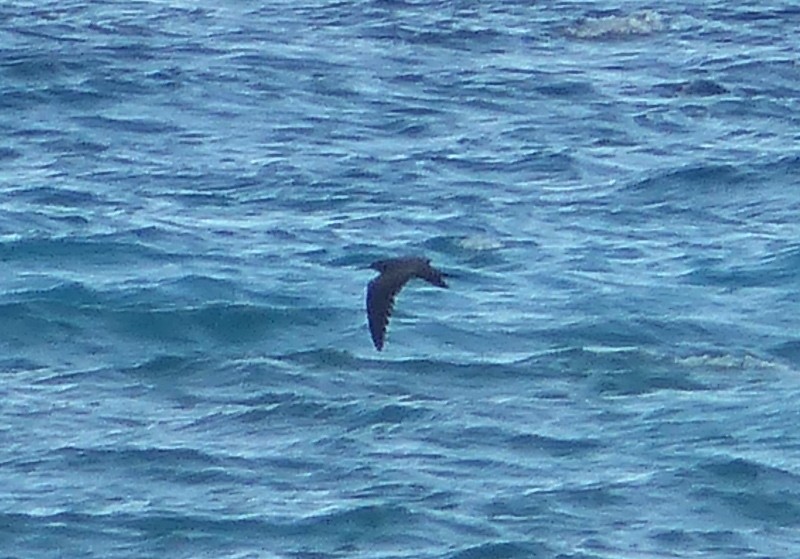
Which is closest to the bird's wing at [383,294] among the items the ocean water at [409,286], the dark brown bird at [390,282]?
the dark brown bird at [390,282]


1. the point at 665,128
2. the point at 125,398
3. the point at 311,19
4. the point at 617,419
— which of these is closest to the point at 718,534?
the point at 617,419

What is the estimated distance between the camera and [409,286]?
1117 inches

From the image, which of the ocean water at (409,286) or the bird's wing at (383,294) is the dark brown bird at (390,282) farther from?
the ocean water at (409,286)

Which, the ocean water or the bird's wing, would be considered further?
the ocean water

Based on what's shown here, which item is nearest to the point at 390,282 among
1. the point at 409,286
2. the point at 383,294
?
the point at 383,294

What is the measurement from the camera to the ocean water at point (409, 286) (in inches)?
893

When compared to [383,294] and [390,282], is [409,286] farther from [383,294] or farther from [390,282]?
[383,294]

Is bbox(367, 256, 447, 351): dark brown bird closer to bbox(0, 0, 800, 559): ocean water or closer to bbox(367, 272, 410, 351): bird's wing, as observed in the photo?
bbox(367, 272, 410, 351): bird's wing

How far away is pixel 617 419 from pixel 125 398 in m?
4.38

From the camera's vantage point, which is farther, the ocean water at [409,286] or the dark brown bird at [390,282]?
the ocean water at [409,286]

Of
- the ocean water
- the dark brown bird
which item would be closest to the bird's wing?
the dark brown bird

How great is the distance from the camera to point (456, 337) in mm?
26438

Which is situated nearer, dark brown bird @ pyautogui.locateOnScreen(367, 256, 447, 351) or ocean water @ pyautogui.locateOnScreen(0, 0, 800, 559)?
dark brown bird @ pyautogui.locateOnScreen(367, 256, 447, 351)

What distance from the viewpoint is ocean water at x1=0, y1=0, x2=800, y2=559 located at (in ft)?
74.4
